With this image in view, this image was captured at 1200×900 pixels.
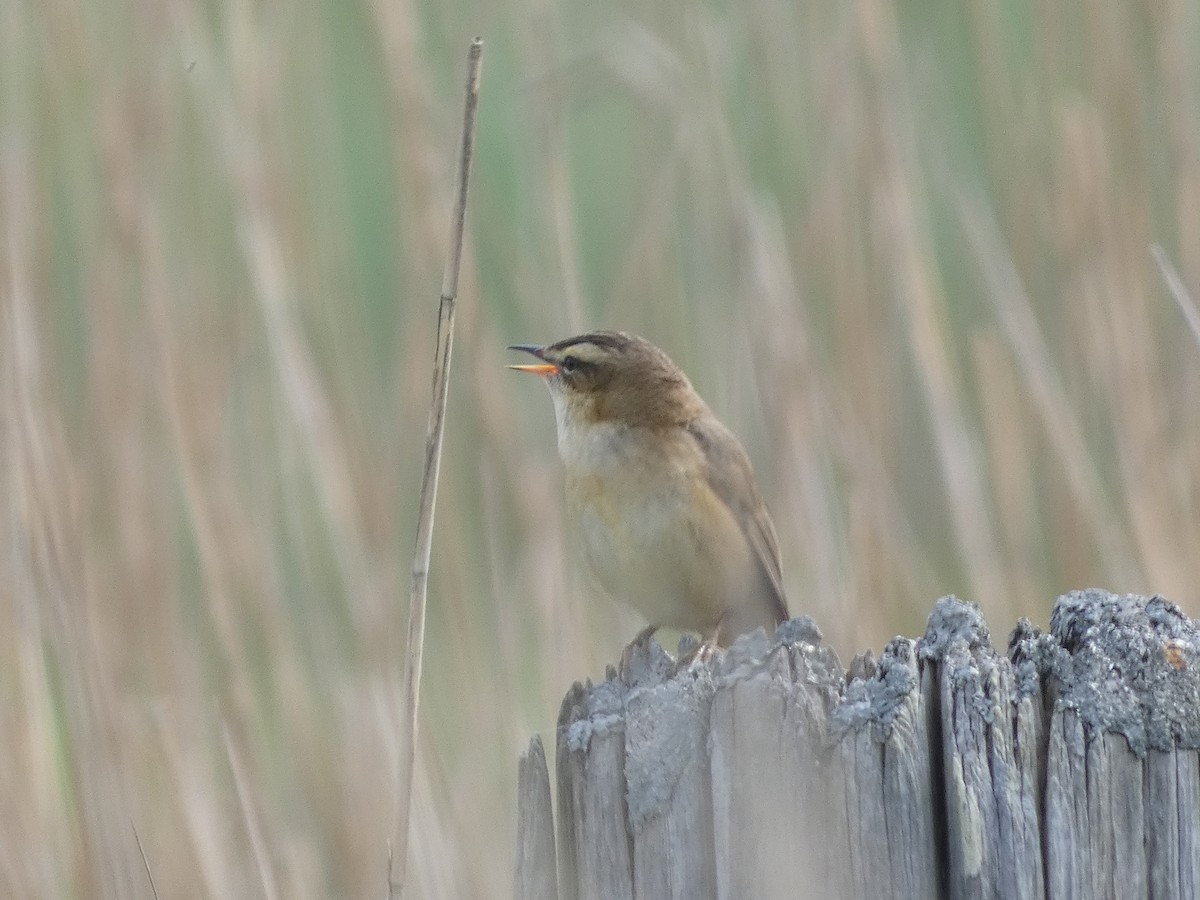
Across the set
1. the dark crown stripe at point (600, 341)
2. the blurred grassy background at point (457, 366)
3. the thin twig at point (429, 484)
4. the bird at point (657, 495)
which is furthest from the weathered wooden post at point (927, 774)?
the dark crown stripe at point (600, 341)

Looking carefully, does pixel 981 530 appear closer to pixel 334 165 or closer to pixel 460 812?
pixel 460 812

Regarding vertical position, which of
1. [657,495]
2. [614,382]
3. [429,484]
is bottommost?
[429,484]

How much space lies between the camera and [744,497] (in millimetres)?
3236

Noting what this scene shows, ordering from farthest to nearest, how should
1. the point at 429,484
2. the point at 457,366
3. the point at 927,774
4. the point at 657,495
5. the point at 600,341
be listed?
the point at 457,366 < the point at 600,341 < the point at 657,495 < the point at 429,484 < the point at 927,774

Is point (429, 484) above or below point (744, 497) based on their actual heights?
below

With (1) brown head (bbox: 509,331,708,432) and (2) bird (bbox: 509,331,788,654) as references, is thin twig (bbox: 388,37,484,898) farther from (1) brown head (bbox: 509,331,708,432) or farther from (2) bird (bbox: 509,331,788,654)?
(1) brown head (bbox: 509,331,708,432)

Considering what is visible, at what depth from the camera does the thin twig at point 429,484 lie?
192 cm

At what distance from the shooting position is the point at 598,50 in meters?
3.32

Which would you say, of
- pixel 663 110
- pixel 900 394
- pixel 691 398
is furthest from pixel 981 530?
pixel 663 110

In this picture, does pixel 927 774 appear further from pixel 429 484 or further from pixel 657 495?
pixel 657 495

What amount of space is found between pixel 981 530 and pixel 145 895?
1891mm

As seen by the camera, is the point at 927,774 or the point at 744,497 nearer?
the point at 927,774

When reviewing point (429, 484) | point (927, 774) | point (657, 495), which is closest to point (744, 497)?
point (657, 495)

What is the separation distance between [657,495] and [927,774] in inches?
64.1
